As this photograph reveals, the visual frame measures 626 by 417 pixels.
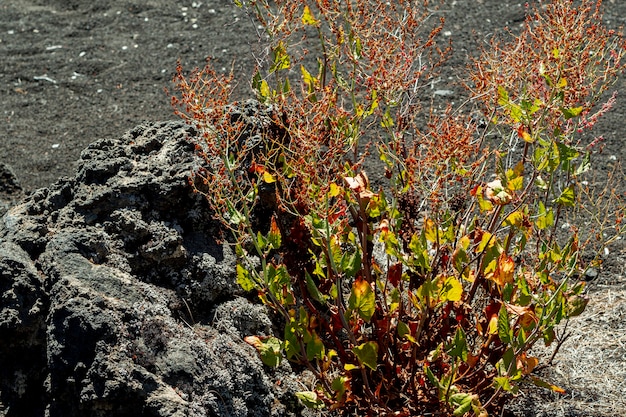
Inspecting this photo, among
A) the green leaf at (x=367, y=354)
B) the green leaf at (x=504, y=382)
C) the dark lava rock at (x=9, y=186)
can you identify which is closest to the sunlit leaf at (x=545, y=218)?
the green leaf at (x=504, y=382)

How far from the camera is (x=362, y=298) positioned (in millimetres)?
1930

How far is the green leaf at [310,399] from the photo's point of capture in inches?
81.1

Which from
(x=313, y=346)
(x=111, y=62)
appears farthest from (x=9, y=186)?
(x=313, y=346)

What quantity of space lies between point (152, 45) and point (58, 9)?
103 centimetres

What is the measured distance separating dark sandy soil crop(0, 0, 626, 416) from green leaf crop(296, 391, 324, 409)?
1.41m

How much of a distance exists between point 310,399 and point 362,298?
1.05 ft

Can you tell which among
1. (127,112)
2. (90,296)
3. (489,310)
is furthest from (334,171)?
(127,112)

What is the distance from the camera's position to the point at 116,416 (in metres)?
1.89

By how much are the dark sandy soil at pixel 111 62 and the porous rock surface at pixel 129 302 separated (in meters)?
1.48

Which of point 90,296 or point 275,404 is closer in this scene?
point 90,296

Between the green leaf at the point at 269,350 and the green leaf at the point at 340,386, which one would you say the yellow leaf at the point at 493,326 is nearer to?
the green leaf at the point at 340,386

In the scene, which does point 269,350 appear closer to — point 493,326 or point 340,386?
point 340,386

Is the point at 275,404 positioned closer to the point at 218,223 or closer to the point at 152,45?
the point at 218,223

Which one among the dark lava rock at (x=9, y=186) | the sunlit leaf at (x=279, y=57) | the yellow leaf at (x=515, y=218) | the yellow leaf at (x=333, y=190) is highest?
the sunlit leaf at (x=279, y=57)
